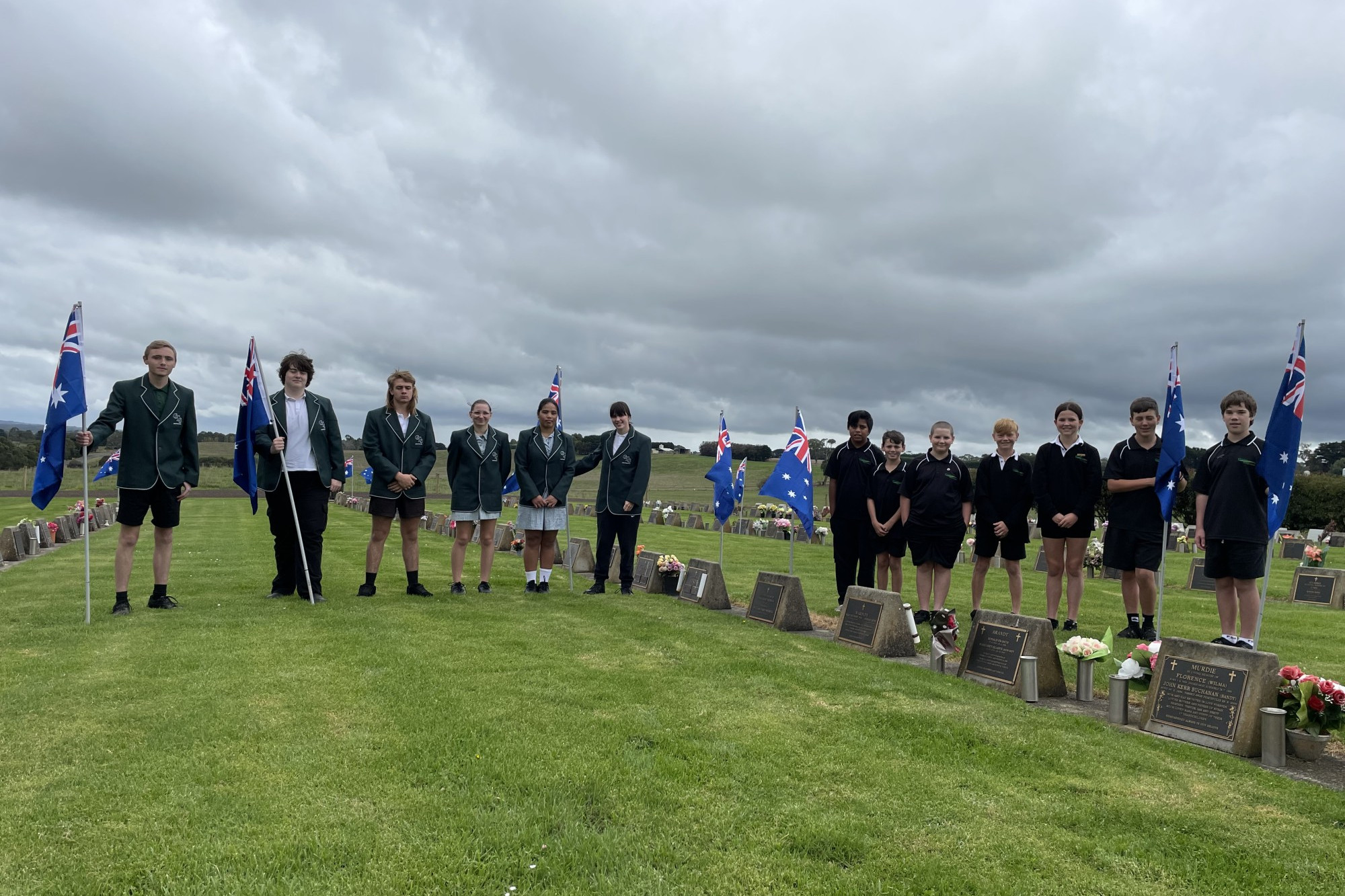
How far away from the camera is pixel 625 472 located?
1038 cm

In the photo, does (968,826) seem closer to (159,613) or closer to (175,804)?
(175,804)

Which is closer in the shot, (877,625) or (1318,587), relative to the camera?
(877,625)

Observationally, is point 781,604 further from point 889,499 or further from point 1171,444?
point 1171,444

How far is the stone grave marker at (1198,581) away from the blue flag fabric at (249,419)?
14977 millimetres

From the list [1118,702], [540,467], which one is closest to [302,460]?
[540,467]

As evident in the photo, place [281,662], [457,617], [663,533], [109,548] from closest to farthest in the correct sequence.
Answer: [281,662] < [457,617] < [109,548] < [663,533]

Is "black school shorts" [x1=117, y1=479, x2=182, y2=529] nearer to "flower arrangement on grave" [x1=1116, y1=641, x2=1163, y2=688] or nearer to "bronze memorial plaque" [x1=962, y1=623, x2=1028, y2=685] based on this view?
"bronze memorial plaque" [x1=962, y1=623, x2=1028, y2=685]

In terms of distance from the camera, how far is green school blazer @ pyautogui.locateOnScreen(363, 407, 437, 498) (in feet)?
30.2

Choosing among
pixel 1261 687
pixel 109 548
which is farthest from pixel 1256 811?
pixel 109 548

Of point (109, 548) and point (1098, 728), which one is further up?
point (1098, 728)

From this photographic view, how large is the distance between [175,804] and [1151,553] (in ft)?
28.4

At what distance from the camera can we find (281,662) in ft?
20.3

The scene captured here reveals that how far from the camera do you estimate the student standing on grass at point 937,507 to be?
9102mm

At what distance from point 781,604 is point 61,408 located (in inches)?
287
